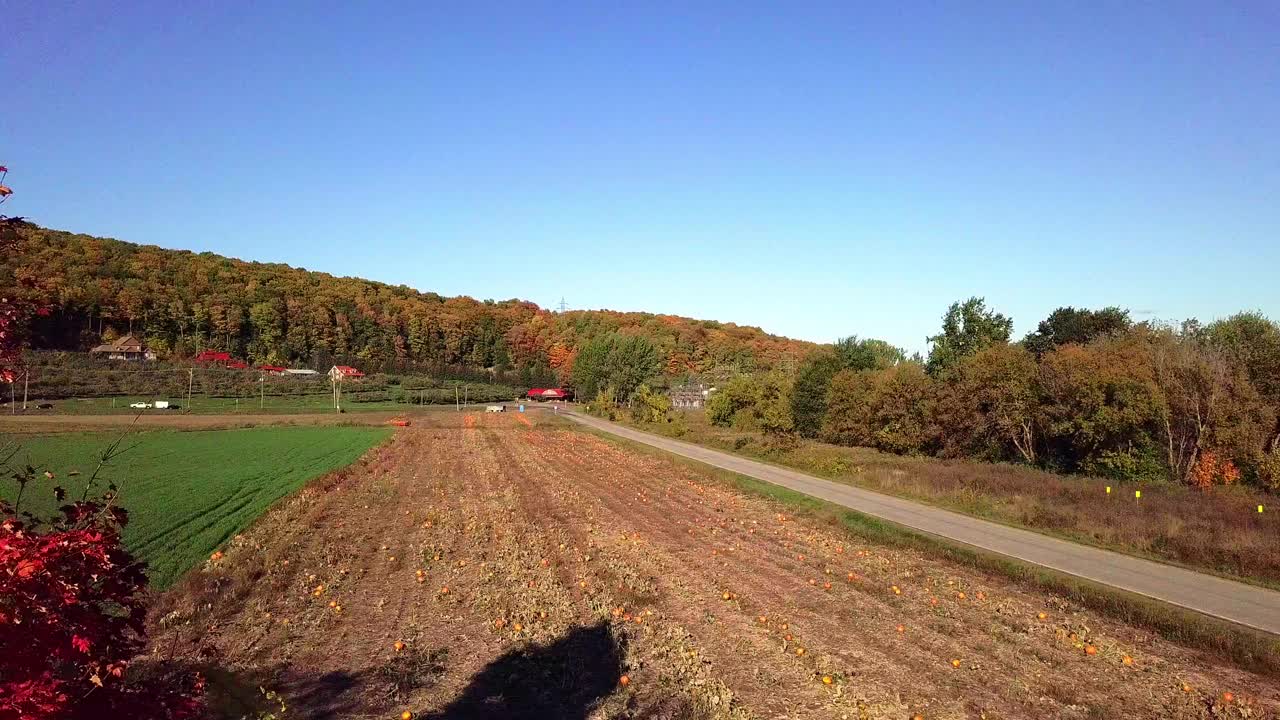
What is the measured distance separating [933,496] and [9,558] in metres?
21.7

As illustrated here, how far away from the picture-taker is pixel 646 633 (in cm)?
869

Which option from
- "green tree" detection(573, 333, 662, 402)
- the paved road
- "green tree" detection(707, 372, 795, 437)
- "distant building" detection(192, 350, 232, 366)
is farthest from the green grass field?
the paved road

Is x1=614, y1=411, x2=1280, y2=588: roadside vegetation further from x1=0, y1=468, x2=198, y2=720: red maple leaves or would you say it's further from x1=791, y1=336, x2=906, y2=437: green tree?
x1=0, y1=468, x2=198, y2=720: red maple leaves

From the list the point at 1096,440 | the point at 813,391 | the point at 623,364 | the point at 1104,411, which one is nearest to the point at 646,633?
the point at 1104,411

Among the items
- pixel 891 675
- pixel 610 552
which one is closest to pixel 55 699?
pixel 891 675

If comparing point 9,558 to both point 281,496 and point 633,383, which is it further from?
point 633,383

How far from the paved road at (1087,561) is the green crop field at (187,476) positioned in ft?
44.2

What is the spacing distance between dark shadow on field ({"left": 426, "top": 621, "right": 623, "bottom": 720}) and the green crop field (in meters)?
3.87

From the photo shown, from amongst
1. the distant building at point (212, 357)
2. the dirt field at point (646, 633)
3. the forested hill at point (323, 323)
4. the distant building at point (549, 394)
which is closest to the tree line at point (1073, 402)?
the dirt field at point (646, 633)

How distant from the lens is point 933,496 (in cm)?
2098

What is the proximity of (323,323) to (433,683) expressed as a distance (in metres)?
135

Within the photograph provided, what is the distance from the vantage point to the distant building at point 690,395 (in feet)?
265

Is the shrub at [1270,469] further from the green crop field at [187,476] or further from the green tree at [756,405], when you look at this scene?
the green crop field at [187,476]

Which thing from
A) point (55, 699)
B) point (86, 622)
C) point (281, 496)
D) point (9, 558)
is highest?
point (9, 558)
